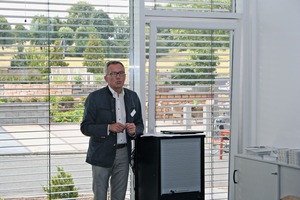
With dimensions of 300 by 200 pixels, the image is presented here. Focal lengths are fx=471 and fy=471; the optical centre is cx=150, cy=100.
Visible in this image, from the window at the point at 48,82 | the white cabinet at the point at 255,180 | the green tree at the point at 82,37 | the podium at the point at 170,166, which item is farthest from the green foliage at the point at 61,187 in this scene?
the white cabinet at the point at 255,180

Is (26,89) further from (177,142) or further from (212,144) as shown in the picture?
(212,144)

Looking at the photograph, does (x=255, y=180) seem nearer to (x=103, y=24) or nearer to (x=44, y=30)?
(x=103, y=24)

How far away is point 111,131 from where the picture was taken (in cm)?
393

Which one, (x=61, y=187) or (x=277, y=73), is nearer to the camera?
(x=61, y=187)

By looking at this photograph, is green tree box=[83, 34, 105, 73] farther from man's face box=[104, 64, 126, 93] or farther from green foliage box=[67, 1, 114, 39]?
man's face box=[104, 64, 126, 93]

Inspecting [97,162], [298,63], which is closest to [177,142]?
[97,162]

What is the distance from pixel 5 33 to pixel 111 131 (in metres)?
1.34

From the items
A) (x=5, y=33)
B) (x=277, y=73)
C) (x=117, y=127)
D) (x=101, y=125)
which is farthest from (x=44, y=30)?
(x=277, y=73)

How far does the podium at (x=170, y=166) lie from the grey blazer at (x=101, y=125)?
0.18 metres

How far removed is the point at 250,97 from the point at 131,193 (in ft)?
5.29

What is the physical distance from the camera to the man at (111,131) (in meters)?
3.95

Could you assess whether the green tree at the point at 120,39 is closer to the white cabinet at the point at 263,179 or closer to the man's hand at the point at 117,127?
the man's hand at the point at 117,127

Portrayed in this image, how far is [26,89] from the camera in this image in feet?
14.1

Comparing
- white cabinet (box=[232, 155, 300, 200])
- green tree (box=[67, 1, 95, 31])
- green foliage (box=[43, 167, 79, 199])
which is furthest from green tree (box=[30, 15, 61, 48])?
white cabinet (box=[232, 155, 300, 200])
